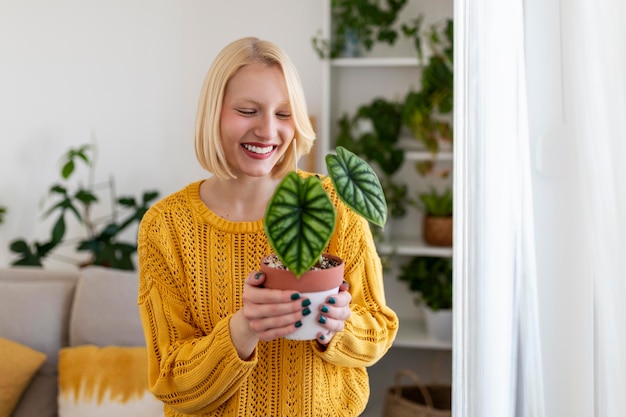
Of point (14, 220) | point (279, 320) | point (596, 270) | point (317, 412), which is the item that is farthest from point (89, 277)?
point (596, 270)

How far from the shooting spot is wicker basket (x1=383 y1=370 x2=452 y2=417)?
2.50m

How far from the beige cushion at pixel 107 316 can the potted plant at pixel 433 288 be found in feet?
3.69

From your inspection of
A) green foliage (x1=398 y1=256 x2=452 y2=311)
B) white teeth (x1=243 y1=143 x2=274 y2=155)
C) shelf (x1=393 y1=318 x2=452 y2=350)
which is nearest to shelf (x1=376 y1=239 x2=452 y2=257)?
green foliage (x1=398 y1=256 x2=452 y2=311)

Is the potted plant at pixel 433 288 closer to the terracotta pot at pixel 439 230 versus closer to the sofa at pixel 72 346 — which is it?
the terracotta pot at pixel 439 230

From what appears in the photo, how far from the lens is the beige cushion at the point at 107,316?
230 centimetres

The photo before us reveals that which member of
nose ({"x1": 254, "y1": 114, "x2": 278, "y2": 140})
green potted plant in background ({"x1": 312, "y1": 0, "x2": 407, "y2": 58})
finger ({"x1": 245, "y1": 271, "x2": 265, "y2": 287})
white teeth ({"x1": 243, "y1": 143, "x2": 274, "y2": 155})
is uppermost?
green potted plant in background ({"x1": 312, "y1": 0, "x2": 407, "y2": 58})

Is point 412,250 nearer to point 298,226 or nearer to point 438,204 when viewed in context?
point 438,204

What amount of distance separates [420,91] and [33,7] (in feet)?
5.80

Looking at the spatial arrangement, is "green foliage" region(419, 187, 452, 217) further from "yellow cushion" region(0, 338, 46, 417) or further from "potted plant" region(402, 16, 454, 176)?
"yellow cushion" region(0, 338, 46, 417)

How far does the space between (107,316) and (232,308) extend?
4.54ft

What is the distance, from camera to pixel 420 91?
2.86m

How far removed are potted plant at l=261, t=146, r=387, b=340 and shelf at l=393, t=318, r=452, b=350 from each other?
1.94 metres

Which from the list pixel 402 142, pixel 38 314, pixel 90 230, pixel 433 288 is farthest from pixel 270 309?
pixel 90 230

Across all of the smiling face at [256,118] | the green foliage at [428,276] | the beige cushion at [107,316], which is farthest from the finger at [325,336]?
the green foliage at [428,276]
